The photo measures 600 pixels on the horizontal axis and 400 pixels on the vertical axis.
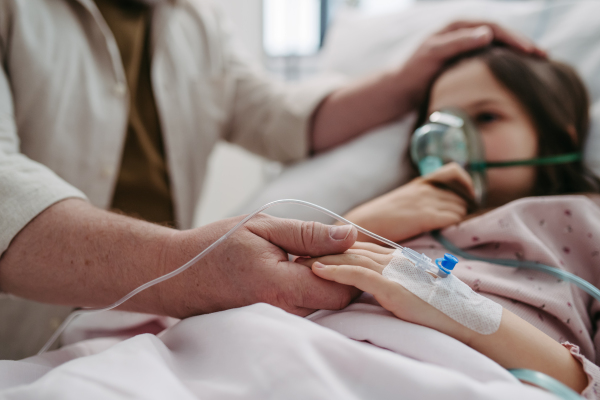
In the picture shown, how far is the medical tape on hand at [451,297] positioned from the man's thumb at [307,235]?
0.07 m

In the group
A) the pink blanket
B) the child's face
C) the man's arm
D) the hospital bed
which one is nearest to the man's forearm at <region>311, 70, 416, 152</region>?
the man's arm

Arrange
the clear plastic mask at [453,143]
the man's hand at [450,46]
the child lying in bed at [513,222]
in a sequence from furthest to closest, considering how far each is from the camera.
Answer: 1. the man's hand at [450,46]
2. the clear plastic mask at [453,143]
3. the child lying in bed at [513,222]

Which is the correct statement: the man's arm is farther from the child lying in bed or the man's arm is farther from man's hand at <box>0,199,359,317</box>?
man's hand at <box>0,199,359,317</box>

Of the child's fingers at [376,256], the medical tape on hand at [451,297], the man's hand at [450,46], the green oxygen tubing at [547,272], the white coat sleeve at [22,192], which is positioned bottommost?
the green oxygen tubing at [547,272]

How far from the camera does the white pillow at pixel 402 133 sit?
90cm

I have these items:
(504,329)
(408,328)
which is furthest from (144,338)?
(504,329)

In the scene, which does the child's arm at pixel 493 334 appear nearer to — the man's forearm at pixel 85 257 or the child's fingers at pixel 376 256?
the child's fingers at pixel 376 256

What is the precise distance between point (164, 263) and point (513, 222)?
Result: 1.84 feet

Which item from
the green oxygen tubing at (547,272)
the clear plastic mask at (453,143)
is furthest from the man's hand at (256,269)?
the clear plastic mask at (453,143)

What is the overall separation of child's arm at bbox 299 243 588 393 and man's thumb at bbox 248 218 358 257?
33 millimetres

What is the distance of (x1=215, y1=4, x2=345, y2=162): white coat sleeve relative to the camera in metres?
1.13

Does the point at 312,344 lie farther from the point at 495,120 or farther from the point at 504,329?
the point at 495,120

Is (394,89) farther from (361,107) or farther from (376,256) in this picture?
(376,256)

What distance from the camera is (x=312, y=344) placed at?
40 centimetres
